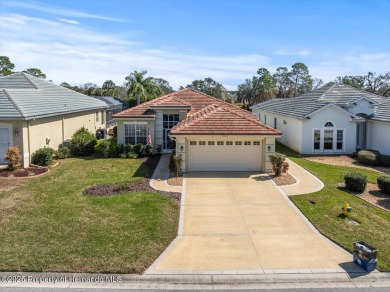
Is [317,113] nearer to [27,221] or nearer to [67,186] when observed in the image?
[67,186]

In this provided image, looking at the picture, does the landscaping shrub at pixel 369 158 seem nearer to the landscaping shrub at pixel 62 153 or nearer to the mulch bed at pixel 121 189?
the mulch bed at pixel 121 189

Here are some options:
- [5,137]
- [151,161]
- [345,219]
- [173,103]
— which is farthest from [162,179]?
[5,137]

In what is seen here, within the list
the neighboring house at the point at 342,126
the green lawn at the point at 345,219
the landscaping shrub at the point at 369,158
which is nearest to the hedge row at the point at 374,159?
the landscaping shrub at the point at 369,158

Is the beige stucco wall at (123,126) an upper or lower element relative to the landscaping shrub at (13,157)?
upper

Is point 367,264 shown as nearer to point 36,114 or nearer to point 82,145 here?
point 36,114

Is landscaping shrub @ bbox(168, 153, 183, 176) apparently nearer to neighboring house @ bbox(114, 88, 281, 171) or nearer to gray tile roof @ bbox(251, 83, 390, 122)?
neighboring house @ bbox(114, 88, 281, 171)

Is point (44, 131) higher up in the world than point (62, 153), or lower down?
higher up
